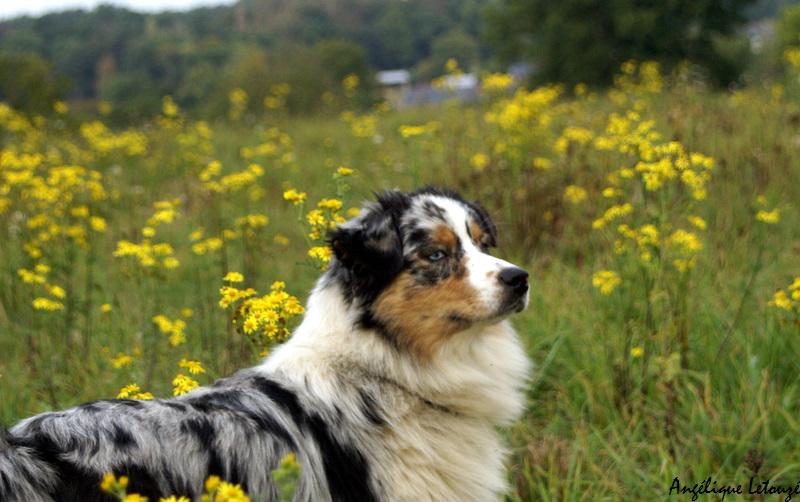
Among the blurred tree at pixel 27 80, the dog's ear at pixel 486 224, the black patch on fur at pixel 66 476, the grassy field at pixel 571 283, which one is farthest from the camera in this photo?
the blurred tree at pixel 27 80

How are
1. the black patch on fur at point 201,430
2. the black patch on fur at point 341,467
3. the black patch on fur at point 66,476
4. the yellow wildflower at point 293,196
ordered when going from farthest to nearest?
the yellow wildflower at point 293,196, the black patch on fur at point 341,467, the black patch on fur at point 201,430, the black patch on fur at point 66,476

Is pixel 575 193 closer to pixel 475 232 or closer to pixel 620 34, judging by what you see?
pixel 475 232

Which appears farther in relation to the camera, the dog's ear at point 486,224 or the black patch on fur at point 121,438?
the dog's ear at point 486,224

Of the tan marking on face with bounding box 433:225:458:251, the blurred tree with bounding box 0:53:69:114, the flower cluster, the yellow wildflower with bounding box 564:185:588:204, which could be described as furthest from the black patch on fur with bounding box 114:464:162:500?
the blurred tree with bounding box 0:53:69:114

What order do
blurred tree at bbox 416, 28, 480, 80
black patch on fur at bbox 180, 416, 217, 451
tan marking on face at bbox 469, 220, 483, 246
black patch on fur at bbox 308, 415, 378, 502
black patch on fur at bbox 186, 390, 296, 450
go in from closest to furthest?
black patch on fur at bbox 180, 416, 217, 451, black patch on fur at bbox 186, 390, 296, 450, black patch on fur at bbox 308, 415, 378, 502, tan marking on face at bbox 469, 220, 483, 246, blurred tree at bbox 416, 28, 480, 80

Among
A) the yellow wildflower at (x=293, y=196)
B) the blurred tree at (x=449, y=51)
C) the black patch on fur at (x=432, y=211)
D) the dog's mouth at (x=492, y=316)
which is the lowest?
the blurred tree at (x=449, y=51)

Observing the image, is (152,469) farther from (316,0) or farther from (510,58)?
(316,0)

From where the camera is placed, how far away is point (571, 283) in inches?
200

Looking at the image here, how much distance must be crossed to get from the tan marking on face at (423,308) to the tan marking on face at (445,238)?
0.12 meters

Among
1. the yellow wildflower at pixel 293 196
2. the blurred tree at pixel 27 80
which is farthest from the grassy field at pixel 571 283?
the blurred tree at pixel 27 80

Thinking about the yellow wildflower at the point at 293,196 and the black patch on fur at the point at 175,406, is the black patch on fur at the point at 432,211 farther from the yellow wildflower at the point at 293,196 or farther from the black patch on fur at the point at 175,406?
the black patch on fur at the point at 175,406

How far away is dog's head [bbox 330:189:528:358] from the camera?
2.70 meters

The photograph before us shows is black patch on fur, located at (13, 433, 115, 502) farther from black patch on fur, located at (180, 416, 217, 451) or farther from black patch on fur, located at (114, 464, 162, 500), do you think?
black patch on fur, located at (180, 416, 217, 451)

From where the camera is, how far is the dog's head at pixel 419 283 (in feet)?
8.86
